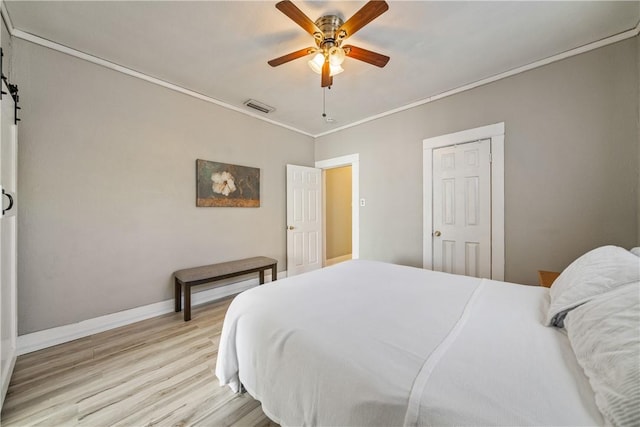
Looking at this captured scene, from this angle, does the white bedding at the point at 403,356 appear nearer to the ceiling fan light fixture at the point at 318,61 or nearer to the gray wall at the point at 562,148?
the gray wall at the point at 562,148

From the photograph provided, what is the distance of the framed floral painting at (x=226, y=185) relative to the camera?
296 centimetres

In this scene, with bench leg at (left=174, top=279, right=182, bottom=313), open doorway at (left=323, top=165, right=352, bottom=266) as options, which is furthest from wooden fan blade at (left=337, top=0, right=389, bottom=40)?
open doorway at (left=323, top=165, right=352, bottom=266)

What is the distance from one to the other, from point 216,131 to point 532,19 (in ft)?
10.8

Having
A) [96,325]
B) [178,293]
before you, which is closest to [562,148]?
[178,293]

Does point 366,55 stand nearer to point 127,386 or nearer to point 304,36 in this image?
point 304,36

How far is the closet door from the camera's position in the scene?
4.53 ft

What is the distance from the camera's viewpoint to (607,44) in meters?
1.95

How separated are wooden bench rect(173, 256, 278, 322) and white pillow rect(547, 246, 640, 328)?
278 cm

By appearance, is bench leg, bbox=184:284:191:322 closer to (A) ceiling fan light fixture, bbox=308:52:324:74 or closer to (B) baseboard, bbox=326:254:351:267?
(A) ceiling fan light fixture, bbox=308:52:324:74

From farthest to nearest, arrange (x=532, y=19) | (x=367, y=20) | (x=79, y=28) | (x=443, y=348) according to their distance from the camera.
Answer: (x=79, y=28), (x=532, y=19), (x=367, y=20), (x=443, y=348)

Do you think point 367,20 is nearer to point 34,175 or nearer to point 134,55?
point 134,55

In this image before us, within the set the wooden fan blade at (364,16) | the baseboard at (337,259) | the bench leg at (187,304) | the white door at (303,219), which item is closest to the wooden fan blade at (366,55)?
the wooden fan blade at (364,16)

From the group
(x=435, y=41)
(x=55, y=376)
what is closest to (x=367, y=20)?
(x=435, y=41)

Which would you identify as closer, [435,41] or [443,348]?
[443,348]
